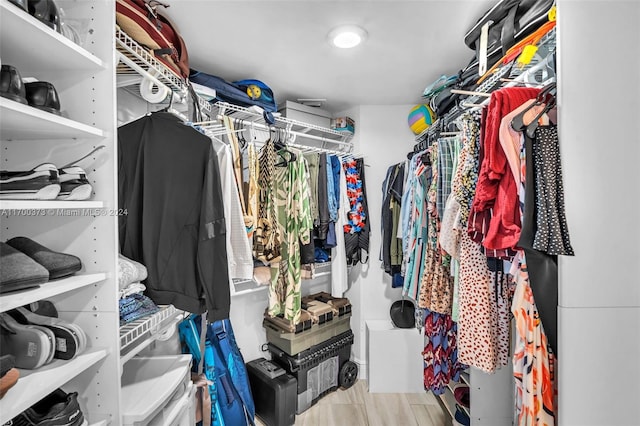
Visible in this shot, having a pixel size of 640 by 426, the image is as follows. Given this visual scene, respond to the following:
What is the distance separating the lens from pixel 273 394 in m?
1.91

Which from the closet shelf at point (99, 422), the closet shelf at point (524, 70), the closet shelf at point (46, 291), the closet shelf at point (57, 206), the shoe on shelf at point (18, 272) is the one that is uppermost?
the closet shelf at point (524, 70)

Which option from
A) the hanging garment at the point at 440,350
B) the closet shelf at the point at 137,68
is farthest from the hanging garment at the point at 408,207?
the closet shelf at the point at 137,68

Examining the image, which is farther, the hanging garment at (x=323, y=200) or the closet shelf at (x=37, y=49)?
the hanging garment at (x=323, y=200)

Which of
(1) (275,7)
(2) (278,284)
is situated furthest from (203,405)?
(1) (275,7)

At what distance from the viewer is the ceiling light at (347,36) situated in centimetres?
148

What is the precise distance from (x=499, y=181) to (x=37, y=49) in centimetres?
135

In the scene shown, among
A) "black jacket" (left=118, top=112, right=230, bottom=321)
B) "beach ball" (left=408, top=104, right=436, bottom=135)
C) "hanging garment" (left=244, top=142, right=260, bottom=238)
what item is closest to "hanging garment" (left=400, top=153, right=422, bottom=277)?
"beach ball" (left=408, top=104, right=436, bottom=135)

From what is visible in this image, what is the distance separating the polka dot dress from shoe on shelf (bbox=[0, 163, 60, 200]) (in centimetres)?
126

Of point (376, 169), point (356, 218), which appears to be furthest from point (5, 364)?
point (376, 169)

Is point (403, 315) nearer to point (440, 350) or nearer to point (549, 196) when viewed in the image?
point (440, 350)

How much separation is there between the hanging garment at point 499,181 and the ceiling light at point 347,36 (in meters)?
0.83

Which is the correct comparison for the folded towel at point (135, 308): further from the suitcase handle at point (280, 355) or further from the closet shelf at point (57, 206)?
the suitcase handle at point (280, 355)

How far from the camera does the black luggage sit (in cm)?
189

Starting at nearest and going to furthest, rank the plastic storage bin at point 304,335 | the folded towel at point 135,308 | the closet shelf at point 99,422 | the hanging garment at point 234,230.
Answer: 1. the closet shelf at point 99,422
2. the folded towel at point 135,308
3. the hanging garment at point 234,230
4. the plastic storage bin at point 304,335
